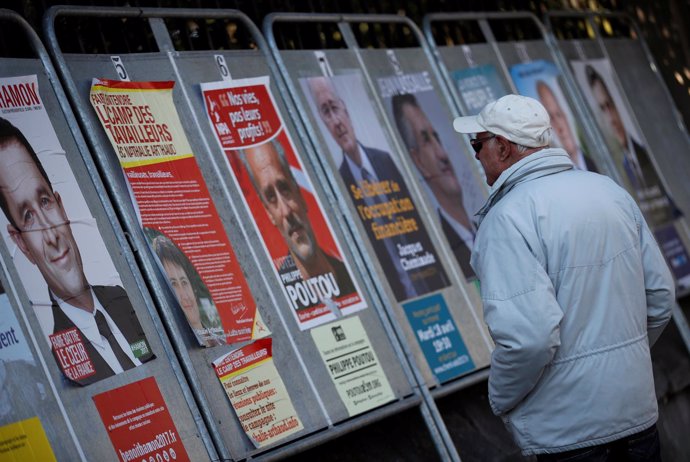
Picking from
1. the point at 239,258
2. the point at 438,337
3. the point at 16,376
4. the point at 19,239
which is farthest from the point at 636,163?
the point at 16,376

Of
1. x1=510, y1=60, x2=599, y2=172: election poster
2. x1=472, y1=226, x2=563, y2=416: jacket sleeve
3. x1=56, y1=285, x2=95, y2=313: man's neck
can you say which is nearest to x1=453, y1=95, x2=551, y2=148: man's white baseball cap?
x1=472, y1=226, x2=563, y2=416: jacket sleeve

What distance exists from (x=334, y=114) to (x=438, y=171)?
845mm

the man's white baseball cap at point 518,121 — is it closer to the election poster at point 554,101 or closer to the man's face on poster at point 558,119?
the election poster at point 554,101

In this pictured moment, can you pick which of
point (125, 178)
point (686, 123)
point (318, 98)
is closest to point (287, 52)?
point (318, 98)

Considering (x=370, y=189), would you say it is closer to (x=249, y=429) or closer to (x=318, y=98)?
(x=318, y=98)

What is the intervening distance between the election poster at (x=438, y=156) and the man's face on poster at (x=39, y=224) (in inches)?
103

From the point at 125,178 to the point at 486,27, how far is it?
381cm

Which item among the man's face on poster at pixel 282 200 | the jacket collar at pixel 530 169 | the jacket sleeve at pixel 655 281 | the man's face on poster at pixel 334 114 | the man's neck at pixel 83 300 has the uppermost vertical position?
the man's face on poster at pixel 334 114

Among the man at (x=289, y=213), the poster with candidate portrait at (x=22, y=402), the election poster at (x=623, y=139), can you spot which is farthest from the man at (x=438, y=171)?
the poster with candidate portrait at (x=22, y=402)

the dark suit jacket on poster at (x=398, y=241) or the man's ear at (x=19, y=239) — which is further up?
the man's ear at (x=19, y=239)

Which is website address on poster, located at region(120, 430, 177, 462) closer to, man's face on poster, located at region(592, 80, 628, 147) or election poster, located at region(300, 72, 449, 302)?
election poster, located at region(300, 72, 449, 302)

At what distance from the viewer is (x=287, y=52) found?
20.6 feet

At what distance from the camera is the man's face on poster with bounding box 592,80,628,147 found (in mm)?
8906

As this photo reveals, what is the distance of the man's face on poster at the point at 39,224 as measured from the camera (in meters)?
4.50
